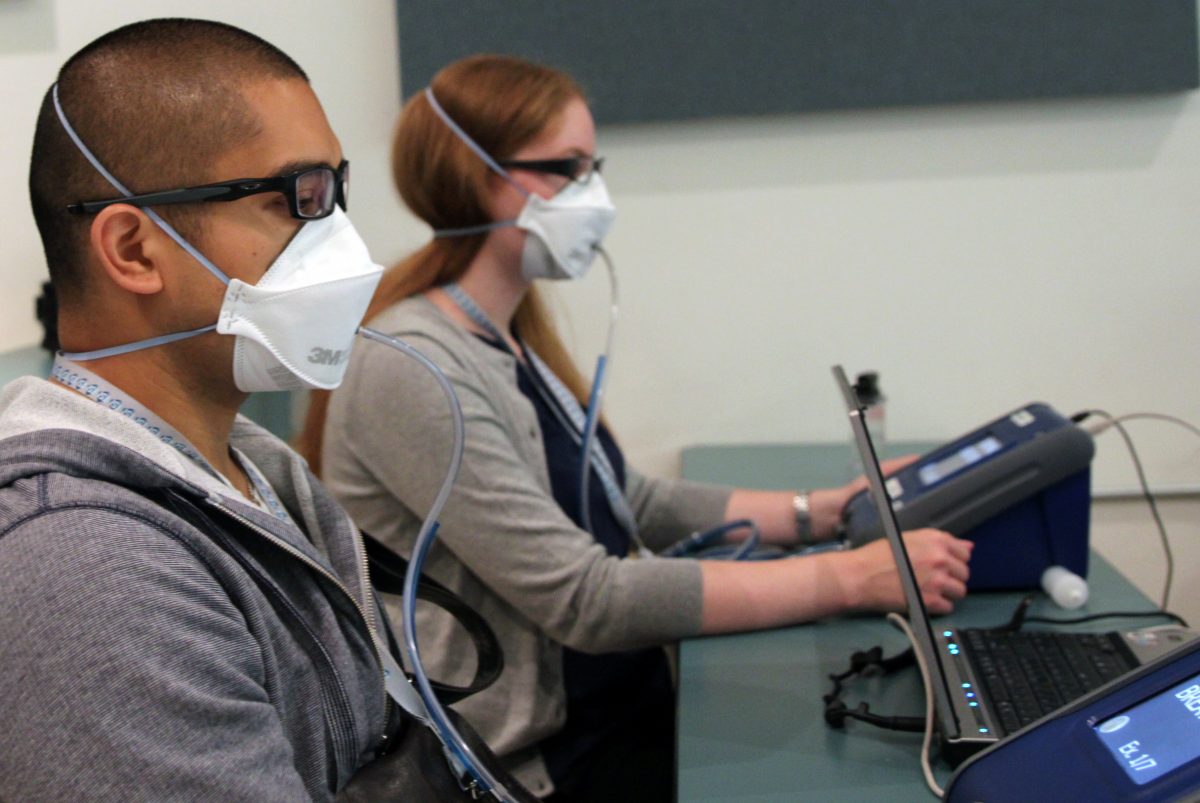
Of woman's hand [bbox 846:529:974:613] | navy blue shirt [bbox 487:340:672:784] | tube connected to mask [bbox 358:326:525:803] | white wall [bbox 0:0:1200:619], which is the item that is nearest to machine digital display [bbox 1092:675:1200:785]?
tube connected to mask [bbox 358:326:525:803]

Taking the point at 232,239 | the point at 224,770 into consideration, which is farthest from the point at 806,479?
the point at 224,770

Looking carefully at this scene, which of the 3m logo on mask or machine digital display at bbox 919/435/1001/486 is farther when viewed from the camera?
machine digital display at bbox 919/435/1001/486

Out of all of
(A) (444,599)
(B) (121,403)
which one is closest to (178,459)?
(B) (121,403)

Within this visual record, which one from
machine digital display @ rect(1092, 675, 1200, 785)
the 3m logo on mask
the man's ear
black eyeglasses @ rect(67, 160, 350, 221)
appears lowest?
machine digital display @ rect(1092, 675, 1200, 785)

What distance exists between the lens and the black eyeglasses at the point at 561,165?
1583 millimetres

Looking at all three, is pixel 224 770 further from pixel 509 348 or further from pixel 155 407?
pixel 509 348

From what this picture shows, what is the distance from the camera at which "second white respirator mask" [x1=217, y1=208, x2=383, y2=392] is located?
3.05ft

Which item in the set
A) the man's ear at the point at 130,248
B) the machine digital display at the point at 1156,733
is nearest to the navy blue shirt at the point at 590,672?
the man's ear at the point at 130,248

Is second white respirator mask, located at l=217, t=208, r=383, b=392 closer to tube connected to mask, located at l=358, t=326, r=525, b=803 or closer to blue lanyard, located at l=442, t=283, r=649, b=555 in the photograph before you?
tube connected to mask, located at l=358, t=326, r=525, b=803

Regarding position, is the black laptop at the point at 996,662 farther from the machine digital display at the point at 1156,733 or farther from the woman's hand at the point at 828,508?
the woman's hand at the point at 828,508

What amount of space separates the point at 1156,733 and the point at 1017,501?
695 mm

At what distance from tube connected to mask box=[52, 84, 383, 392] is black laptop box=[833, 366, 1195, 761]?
1.63 feet

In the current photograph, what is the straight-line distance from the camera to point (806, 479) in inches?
81.4

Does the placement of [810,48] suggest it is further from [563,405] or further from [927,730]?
[927,730]
